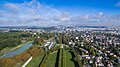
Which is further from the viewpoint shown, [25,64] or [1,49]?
[1,49]

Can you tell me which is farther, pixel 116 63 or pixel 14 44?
pixel 14 44

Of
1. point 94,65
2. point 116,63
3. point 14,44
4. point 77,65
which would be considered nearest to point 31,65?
point 77,65

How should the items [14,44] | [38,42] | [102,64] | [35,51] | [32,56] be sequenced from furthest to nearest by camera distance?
[38,42]
[14,44]
[35,51]
[32,56]
[102,64]

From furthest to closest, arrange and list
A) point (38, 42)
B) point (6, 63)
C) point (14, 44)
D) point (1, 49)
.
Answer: point (38, 42)
point (14, 44)
point (1, 49)
point (6, 63)

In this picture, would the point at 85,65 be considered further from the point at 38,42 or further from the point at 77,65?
the point at 38,42

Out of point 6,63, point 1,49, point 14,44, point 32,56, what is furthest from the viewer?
point 14,44

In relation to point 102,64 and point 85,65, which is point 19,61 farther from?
point 102,64

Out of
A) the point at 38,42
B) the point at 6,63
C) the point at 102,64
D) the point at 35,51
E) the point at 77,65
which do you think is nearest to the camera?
the point at 6,63

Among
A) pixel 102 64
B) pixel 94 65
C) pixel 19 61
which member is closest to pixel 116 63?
pixel 102 64
